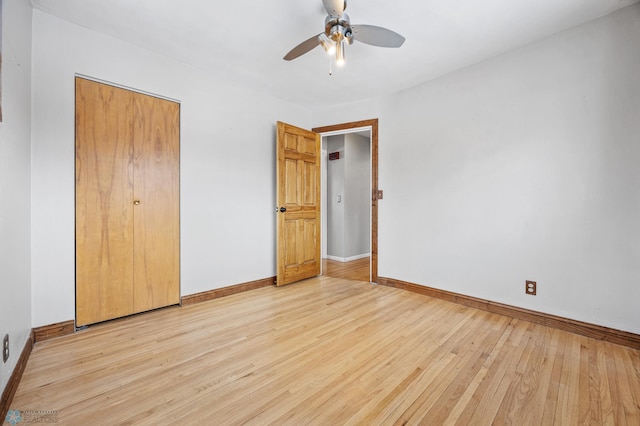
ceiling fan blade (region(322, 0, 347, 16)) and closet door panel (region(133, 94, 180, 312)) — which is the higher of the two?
ceiling fan blade (region(322, 0, 347, 16))

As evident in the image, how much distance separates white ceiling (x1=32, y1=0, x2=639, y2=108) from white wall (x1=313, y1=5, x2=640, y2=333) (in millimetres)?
290

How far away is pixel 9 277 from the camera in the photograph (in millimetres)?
1617

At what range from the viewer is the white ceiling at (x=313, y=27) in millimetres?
2096

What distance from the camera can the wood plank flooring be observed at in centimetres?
427

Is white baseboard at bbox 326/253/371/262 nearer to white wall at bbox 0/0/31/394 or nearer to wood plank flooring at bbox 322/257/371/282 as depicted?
wood plank flooring at bbox 322/257/371/282

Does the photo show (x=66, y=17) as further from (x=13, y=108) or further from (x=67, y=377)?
(x=67, y=377)

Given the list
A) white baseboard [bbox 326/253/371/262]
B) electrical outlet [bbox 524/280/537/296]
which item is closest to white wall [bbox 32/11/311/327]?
white baseboard [bbox 326/253/371/262]

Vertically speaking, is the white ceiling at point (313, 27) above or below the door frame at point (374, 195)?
above

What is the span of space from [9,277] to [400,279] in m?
3.46

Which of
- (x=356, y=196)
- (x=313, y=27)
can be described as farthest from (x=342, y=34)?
(x=356, y=196)

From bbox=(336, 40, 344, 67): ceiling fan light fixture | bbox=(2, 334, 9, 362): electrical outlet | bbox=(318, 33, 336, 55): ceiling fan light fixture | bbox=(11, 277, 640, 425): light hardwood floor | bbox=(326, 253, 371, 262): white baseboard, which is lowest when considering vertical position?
bbox=(11, 277, 640, 425): light hardwood floor

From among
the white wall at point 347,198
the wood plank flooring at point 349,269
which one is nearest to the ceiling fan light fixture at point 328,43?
the wood plank flooring at point 349,269

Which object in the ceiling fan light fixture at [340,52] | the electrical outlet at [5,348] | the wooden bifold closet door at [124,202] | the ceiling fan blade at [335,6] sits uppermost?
the ceiling fan blade at [335,6]

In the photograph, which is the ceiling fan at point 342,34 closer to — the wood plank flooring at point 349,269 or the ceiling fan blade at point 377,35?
the ceiling fan blade at point 377,35
